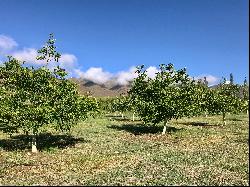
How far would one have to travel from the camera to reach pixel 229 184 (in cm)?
2525

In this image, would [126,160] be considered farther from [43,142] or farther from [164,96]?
[164,96]

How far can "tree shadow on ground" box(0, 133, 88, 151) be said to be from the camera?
42.7 metres

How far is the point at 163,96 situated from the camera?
54500 mm

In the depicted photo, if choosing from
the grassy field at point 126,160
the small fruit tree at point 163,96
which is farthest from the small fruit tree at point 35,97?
the small fruit tree at point 163,96

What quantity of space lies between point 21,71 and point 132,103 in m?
23.2

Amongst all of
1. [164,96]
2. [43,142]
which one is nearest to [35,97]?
[43,142]

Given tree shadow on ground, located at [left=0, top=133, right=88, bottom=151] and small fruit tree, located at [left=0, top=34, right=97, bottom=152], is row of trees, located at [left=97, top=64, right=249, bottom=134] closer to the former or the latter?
tree shadow on ground, located at [left=0, top=133, right=88, bottom=151]

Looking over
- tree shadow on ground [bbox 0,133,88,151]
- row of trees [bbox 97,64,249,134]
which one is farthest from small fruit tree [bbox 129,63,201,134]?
tree shadow on ground [bbox 0,133,88,151]

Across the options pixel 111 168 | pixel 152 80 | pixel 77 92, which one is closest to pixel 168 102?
pixel 152 80

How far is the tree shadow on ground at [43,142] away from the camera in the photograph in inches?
1681

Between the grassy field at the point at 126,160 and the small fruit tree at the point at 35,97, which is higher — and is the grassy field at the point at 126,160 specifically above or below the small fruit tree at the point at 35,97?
below

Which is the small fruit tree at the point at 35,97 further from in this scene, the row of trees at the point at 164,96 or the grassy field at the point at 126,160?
the row of trees at the point at 164,96

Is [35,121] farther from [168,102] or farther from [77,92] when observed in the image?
[168,102]

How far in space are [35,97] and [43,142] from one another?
9980 millimetres
